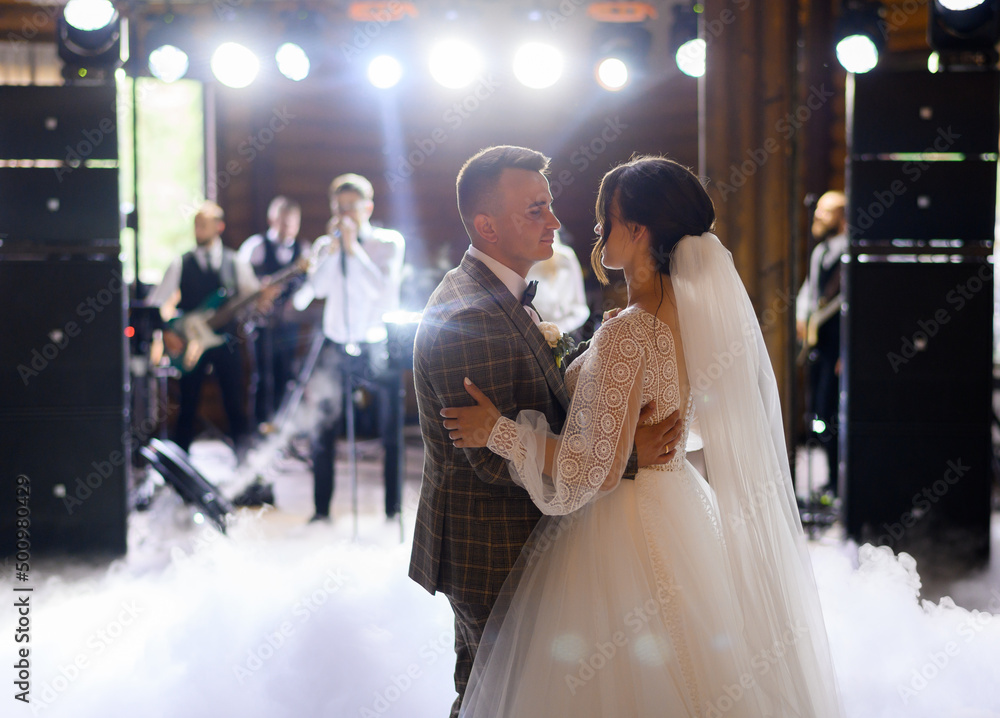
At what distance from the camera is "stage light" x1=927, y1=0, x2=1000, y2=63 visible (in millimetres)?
3785

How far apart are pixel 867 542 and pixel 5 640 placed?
3614 millimetres

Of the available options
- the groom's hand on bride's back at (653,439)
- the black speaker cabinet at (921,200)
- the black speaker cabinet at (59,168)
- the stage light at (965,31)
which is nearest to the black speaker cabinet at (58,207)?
the black speaker cabinet at (59,168)

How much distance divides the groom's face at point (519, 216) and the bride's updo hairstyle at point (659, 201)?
149 mm

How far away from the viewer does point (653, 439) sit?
1970 mm

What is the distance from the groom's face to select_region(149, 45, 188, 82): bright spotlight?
419 centimetres

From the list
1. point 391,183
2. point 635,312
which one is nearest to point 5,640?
point 635,312

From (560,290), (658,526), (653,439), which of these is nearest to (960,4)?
(560,290)

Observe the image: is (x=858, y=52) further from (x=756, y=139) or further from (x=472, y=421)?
(x=472, y=421)

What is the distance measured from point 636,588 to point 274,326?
18.0ft

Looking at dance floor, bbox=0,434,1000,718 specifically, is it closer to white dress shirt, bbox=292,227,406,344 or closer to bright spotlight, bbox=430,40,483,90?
white dress shirt, bbox=292,227,406,344

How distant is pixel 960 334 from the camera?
12.5 feet

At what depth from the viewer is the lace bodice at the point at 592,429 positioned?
1843mm

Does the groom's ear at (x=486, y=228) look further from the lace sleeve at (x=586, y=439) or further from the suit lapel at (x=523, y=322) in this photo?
the lace sleeve at (x=586, y=439)

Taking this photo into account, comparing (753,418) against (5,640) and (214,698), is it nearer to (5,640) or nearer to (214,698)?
(214,698)
